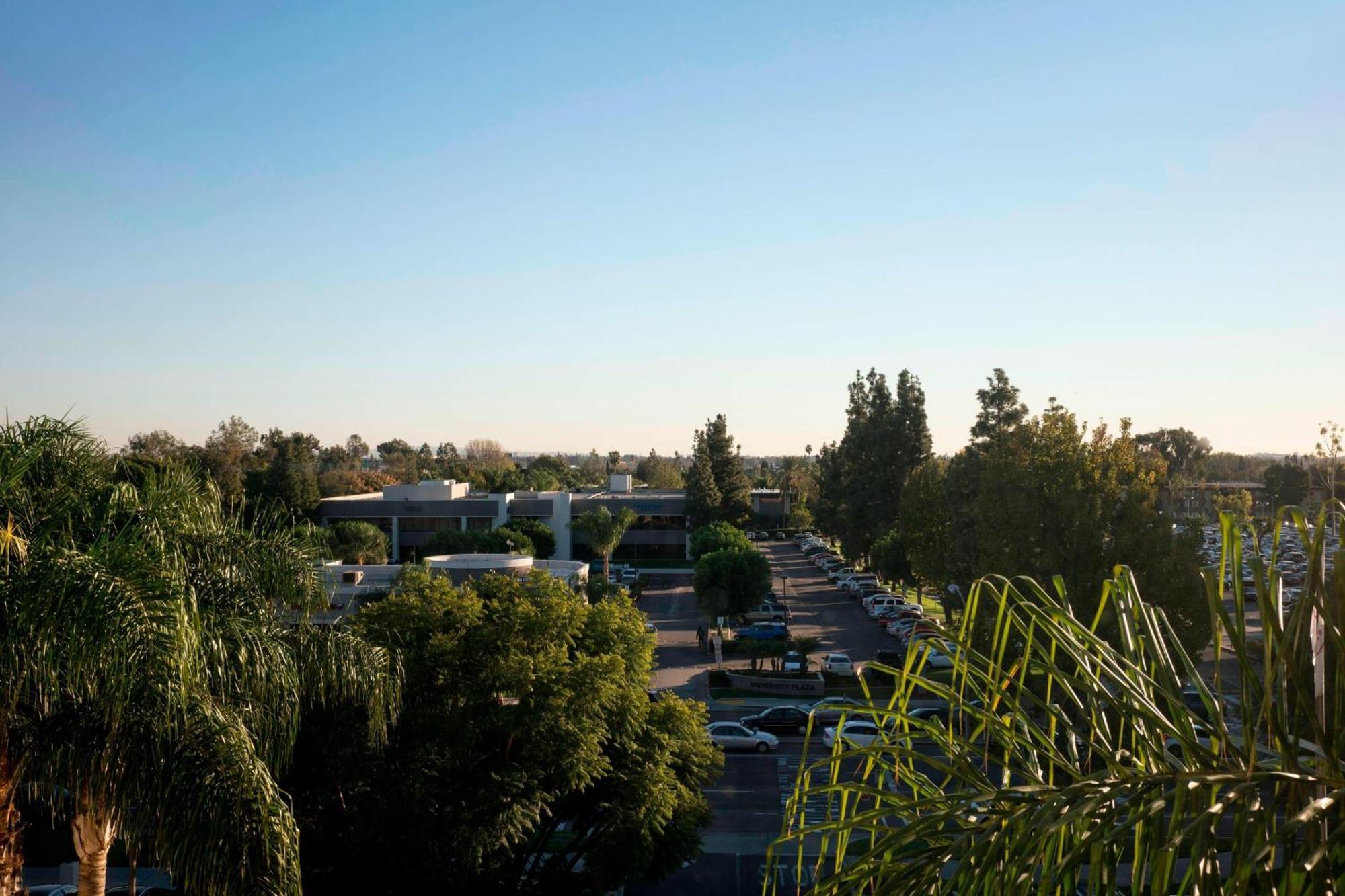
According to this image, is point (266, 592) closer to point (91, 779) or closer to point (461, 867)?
point (91, 779)

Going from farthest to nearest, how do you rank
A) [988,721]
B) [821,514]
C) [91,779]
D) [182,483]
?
[821,514] < [182,483] < [91,779] < [988,721]

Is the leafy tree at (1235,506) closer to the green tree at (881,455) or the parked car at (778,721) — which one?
the parked car at (778,721)

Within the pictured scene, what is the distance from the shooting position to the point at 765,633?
3847 cm

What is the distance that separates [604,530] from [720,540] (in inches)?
347

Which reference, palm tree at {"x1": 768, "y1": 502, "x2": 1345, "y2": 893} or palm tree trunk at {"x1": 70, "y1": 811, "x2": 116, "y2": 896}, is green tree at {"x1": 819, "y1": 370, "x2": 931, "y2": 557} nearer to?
palm tree trunk at {"x1": 70, "y1": 811, "x2": 116, "y2": 896}

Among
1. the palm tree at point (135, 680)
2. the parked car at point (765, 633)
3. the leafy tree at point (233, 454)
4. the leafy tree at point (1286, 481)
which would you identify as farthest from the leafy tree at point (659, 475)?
the palm tree at point (135, 680)

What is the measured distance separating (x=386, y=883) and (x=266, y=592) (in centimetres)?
514

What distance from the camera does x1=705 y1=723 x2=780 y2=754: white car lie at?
24.5 metres

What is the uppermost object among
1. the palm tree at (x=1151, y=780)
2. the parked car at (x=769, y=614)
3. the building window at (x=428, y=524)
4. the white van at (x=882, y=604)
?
the palm tree at (x=1151, y=780)

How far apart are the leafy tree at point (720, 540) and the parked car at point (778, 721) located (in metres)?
17.5

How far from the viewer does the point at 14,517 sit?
8516mm

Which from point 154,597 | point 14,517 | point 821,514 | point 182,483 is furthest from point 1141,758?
point 821,514

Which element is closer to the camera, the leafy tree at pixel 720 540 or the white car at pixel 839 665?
the white car at pixel 839 665

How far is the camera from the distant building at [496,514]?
188 ft
